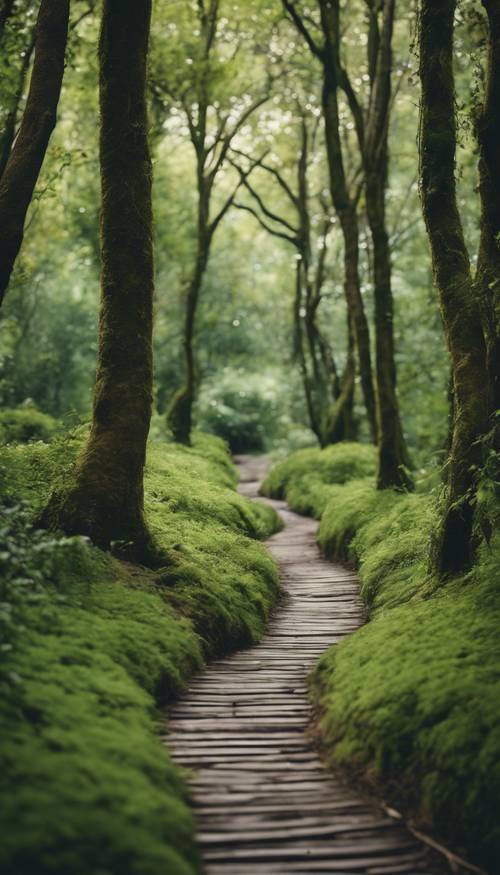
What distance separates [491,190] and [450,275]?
3.12 ft

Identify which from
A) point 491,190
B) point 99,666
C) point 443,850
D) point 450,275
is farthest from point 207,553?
point 443,850

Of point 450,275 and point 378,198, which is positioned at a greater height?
point 378,198

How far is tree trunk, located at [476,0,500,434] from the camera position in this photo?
750cm

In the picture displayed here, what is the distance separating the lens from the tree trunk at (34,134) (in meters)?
8.06

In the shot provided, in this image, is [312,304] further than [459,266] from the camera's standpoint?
Yes

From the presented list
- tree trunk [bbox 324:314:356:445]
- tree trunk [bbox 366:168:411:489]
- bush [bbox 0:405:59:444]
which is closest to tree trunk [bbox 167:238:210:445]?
bush [bbox 0:405:59:444]

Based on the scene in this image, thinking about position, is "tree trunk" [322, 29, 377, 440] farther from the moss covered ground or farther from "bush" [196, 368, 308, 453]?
"bush" [196, 368, 308, 453]

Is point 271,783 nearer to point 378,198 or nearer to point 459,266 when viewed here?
point 459,266

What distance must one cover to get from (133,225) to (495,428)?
15.3 ft

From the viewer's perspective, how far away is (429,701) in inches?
221

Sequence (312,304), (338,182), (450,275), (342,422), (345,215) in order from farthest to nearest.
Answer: (312,304) → (342,422) → (345,215) → (338,182) → (450,275)

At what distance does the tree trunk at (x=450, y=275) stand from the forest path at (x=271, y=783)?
2.07 meters

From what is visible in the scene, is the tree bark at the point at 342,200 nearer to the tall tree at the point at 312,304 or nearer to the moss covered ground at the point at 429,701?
the tall tree at the point at 312,304

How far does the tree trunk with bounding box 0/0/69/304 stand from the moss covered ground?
5.03 meters
